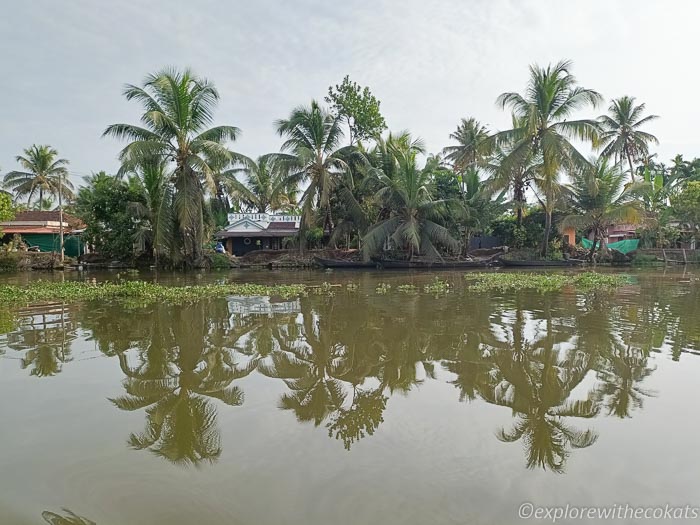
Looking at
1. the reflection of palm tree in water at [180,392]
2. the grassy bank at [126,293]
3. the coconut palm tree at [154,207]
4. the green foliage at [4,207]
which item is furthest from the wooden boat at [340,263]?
the reflection of palm tree in water at [180,392]

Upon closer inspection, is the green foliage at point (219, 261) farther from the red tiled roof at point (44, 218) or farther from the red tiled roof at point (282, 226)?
the red tiled roof at point (44, 218)

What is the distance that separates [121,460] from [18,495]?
0.58m

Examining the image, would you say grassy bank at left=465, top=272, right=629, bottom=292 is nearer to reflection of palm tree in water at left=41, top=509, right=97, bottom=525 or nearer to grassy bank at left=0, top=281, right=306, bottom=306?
grassy bank at left=0, top=281, right=306, bottom=306

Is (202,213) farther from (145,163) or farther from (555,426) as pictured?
(555,426)

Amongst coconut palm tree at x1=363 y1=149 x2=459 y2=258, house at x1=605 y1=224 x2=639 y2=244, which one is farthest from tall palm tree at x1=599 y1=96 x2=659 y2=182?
coconut palm tree at x1=363 y1=149 x2=459 y2=258

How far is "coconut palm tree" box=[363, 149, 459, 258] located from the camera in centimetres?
2303

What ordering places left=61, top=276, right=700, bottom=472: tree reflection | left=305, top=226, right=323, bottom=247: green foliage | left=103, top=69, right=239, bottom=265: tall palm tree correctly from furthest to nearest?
left=305, top=226, right=323, bottom=247: green foliage
left=103, top=69, right=239, bottom=265: tall palm tree
left=61, top=276, right=700, bottom=472: tree reflection

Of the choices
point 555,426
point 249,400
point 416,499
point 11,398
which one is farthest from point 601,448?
point 11,398

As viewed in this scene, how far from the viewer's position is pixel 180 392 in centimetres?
445

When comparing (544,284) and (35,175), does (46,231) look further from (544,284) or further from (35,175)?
(544,284)

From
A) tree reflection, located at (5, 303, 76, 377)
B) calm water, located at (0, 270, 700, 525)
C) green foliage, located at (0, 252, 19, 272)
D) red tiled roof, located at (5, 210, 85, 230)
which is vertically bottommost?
calm water, located at (0, 270, 700, 525)

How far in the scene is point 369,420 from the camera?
149 inches

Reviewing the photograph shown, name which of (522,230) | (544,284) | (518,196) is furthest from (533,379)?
(522,230)

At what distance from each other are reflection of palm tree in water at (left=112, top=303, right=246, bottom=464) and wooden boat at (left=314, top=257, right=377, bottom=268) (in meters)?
16.6
